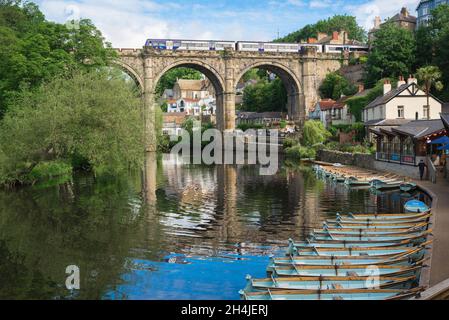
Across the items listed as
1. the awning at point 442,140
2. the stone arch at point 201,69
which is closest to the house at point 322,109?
the stone arch at point 201,69

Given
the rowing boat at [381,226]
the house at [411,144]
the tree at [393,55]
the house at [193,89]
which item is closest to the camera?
the rowing boat at [381,226]

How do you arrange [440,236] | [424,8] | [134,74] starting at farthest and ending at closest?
[424,8] < [134,74] < [440,236]

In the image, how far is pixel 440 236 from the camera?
1587 cm

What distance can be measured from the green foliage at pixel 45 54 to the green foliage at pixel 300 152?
2332 cm

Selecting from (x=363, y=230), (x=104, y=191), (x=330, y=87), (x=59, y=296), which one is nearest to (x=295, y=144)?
(x=330, y=87)

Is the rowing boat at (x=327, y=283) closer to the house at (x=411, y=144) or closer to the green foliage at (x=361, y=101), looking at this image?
the house at (x=411, y=144)

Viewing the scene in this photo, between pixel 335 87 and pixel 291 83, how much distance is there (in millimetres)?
7050

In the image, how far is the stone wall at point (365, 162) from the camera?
35219 mm

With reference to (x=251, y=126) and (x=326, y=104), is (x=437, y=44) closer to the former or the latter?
(x=326, y=104)

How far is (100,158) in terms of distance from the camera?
108 ft

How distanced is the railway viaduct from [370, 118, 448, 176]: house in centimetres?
3611

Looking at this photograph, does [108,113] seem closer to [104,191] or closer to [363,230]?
[104,191]

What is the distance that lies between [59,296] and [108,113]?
21.2m

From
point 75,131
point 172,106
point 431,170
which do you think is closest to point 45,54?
point 75,131
